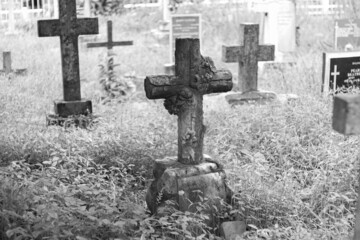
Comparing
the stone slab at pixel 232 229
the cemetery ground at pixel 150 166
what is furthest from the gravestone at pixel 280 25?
the stone slab at pixel 232 229

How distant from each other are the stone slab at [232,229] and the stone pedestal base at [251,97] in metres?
3.41

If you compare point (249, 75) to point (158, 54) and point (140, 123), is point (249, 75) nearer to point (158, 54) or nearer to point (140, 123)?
point (140, 123)

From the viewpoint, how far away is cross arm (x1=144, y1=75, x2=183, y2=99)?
13.3ft

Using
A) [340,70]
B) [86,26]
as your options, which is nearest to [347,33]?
[340,70]

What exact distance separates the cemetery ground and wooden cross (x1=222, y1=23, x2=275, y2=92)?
502mm

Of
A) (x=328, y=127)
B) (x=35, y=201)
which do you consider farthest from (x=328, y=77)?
(x=35, y=201)

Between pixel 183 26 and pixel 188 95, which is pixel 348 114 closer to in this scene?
pixel 188 95

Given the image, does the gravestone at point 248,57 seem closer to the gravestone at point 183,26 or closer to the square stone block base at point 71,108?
the square stone block base at point 71,108

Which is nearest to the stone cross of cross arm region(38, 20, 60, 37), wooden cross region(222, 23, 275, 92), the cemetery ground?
the cemetery ground

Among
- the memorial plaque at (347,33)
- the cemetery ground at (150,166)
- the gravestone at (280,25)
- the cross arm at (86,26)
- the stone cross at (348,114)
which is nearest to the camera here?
the stone cross at (348,114)

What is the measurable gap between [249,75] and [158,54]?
5173 millimetres

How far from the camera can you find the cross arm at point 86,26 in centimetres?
673

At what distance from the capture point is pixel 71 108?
21.8ft

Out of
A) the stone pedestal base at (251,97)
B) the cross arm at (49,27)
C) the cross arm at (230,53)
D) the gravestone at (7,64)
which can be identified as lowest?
the stone pedestal base at (251,97)
